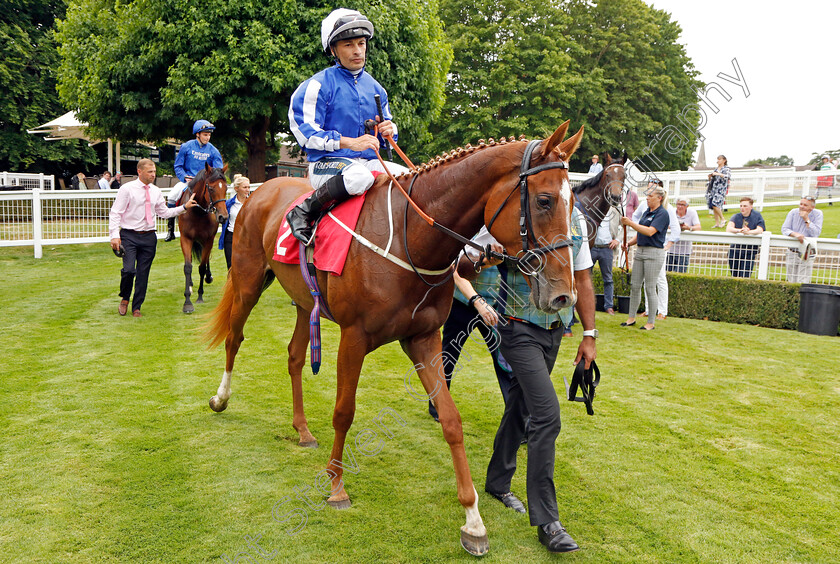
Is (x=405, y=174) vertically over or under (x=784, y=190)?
under

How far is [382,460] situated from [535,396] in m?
1.47

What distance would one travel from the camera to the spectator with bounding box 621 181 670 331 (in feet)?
27.5

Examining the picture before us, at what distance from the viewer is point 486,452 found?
14.2 feet

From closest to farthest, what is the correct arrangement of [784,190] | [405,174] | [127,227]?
1. [405,174]
2. [127,227]
3. [784,190]

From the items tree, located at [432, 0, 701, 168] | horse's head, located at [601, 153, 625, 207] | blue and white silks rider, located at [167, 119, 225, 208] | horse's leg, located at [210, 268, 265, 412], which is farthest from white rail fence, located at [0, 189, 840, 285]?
tree, located at [432, 0, 701, 168]

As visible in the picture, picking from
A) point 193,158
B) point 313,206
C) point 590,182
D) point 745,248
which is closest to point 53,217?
point 193,158

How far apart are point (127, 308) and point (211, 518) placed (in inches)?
235

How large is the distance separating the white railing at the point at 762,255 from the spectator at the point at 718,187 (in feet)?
12.1

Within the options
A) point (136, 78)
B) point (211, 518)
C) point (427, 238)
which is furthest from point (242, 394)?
point (136, 78)

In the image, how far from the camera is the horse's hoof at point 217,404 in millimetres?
4801

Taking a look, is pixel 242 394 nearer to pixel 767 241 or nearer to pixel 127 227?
pixel 127 227

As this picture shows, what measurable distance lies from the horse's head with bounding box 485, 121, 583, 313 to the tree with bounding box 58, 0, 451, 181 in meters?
12.7

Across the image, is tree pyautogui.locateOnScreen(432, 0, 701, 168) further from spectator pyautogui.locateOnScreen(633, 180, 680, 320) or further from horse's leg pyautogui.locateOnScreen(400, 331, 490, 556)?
horse's leg pyautogui.locateOnScreen(400, 331, 490, 556)

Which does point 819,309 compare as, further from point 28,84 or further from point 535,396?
point 28,84
